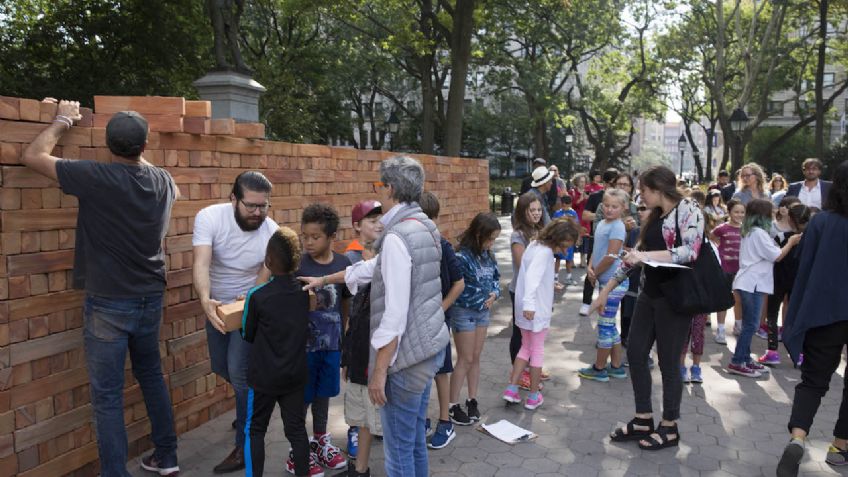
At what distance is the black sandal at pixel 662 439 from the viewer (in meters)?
4.45

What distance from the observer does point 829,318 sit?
385 centimetres

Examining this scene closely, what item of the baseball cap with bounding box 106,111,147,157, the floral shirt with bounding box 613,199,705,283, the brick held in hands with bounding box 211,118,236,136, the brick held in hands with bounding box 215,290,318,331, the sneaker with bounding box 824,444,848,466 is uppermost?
the brick held in hands with bounding box 211,118,236,136

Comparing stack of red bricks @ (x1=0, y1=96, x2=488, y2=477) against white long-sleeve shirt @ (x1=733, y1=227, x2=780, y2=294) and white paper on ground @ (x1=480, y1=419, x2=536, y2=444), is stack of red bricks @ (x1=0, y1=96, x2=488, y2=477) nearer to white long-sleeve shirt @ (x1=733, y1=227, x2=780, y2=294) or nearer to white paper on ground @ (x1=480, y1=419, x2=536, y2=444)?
white paper on ground @ (x1=480, y1=419, x2=536, y2=444)

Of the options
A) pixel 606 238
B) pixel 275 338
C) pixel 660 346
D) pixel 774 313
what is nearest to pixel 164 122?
pixel 275 338

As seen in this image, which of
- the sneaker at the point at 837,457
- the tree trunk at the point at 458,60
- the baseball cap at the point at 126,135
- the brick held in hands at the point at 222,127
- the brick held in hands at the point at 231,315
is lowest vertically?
the sneaker at the point at 837,457

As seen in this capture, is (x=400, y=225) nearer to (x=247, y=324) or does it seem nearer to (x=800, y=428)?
(x=247, y=324)

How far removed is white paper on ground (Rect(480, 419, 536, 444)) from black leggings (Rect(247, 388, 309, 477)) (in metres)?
1.54

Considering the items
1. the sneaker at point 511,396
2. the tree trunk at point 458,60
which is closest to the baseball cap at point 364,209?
the sneaker at point 511,396

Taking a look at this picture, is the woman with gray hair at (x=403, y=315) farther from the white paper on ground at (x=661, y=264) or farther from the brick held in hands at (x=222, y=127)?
the brick held in hands at (x=222, y=127)

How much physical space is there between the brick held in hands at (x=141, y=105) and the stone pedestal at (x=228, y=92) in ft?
13.2

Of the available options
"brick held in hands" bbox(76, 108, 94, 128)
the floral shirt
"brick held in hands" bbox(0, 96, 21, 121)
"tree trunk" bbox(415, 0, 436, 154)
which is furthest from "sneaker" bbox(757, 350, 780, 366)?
"tree trunk" bbox(415, 0, 436, 154)

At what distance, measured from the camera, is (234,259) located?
393 cm

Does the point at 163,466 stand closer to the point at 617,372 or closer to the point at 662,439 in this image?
the point at 662,439

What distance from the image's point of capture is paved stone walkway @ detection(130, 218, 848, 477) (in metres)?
4.20
